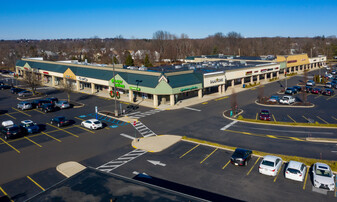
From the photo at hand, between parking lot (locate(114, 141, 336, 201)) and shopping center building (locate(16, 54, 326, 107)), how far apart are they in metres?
22.2

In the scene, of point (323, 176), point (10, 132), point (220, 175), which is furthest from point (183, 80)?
point (323, 176)

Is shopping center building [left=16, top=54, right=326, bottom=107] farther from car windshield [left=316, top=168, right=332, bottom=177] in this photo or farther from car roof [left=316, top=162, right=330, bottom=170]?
car windshield [left=316, top=168, right=332, bottom=177]

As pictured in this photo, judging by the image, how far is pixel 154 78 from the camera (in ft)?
175

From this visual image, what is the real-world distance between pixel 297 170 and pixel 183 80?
34.2 metres

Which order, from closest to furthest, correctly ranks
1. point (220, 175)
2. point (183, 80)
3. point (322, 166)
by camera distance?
1. point (322, 166)
2. point (220, 175)
3. point (183, 80)

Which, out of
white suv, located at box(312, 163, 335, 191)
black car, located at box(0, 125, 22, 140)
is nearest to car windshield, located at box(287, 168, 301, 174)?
white suv, located at box(312, 163, 335, 191)

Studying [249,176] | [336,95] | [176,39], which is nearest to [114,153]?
[249,176]

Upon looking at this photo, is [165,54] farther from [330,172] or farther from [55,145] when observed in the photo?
[330,172]

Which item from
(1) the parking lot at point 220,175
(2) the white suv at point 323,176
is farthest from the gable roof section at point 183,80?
(2) the white suv at point 323,176

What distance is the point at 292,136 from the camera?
1358 inches

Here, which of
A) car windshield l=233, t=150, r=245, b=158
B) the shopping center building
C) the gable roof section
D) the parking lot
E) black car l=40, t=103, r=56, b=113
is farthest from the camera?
the shopping center building

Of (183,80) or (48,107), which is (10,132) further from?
(183,80)

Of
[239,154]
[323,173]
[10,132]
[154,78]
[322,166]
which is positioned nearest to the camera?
[323,173]

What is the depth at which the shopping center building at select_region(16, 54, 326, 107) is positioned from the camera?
52.6m
